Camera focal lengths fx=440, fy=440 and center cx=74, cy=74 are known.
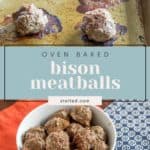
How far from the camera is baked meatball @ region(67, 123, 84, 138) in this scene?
2.27ft

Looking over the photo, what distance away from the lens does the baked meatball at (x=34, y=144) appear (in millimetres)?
671

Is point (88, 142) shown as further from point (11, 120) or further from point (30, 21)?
point (30, 21)

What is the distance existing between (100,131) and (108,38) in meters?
0.23

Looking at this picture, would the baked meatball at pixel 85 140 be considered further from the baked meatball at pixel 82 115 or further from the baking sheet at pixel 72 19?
the baking sheet at pixel 72 19

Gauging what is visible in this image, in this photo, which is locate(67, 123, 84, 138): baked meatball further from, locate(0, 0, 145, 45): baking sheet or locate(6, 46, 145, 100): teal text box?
locate(0, 0, 145, 45): baking sheet

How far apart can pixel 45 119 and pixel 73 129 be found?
65mm

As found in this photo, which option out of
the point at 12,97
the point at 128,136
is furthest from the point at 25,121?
the point at 128,136

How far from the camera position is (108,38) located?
861mm

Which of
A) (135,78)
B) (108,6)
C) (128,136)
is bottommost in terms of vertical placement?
(128,136)

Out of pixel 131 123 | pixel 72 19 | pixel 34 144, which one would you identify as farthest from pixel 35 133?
pixel 72 19

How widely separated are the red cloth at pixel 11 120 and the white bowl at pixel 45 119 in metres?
0.04

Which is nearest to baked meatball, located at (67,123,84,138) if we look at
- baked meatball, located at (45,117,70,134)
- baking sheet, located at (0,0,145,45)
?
baked meatball, located at (45,117,70,134)

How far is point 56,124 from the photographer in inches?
27.6

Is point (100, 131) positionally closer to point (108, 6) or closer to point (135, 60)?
point (135, 60)
